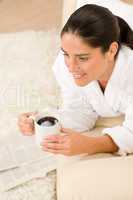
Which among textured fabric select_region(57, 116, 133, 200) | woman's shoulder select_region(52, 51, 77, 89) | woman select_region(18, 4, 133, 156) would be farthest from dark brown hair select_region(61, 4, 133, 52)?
textured fabric select_region(57, 116, 133, 200)

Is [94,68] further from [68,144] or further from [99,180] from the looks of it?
[99,180]

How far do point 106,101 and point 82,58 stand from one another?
246mm

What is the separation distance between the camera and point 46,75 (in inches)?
91.8

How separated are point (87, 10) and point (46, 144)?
1.40 feet

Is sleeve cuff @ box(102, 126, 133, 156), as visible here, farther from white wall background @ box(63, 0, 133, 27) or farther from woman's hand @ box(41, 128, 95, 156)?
white wall background @ box(63, 0, 133, 27)

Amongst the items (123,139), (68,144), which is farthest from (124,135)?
(68,144)

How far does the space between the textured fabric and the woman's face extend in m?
0.27

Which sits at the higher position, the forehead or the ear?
the forehead

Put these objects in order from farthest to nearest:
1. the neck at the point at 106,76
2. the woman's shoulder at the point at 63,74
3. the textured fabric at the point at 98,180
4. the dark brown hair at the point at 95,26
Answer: the woman's shoulder at the point at 63,74 < the neck at the point at 106,76 < the dark brown hair at the point at 95,26 < the textured fabric at the point at 98,180

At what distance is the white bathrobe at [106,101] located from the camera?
1.40 meters

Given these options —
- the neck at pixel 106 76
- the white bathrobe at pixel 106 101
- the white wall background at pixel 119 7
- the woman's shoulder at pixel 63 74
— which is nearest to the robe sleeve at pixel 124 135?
the white bathrobe at pixel 106 101

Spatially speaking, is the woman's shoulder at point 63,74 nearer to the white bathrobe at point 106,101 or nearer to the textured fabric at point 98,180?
the white bathrobe at point 106,101

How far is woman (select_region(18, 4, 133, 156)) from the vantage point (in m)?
1.33

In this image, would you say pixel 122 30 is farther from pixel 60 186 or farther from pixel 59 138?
pixel 60 186
